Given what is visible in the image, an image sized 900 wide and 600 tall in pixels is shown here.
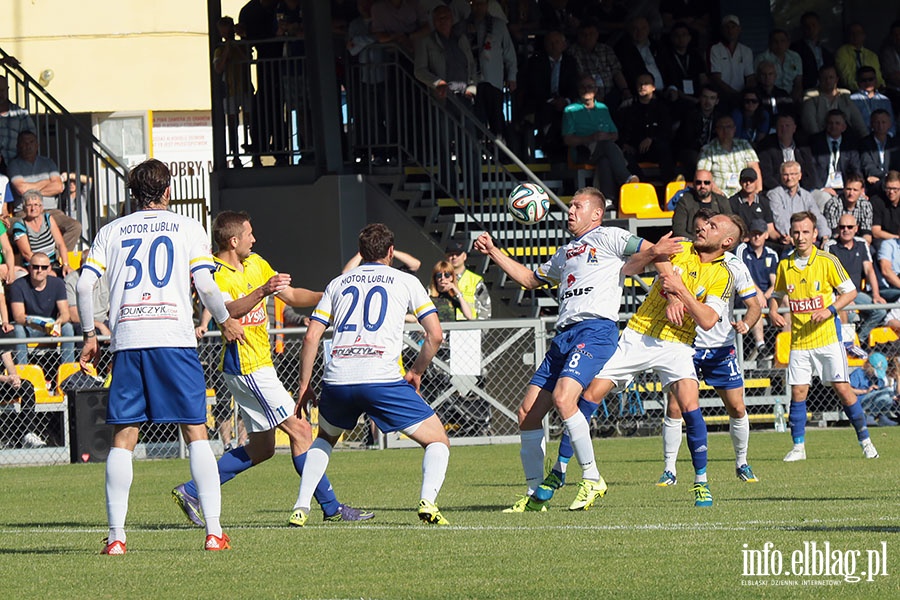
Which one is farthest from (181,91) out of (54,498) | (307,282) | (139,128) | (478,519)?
(478,519)

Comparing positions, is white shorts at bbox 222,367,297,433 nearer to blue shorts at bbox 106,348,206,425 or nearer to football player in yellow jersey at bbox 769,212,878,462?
blue shorts at bbox 106,348,206,425

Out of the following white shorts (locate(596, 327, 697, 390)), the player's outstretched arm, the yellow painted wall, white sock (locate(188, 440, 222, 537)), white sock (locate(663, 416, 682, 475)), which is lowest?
white sock (locate(663, 416, 682, 475))

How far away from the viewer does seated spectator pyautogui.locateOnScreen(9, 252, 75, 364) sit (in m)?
17.6

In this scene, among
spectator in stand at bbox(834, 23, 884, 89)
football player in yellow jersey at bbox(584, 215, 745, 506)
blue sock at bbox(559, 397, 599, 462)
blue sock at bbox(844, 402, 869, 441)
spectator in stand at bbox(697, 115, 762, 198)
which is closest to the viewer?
blue sock at bbox(559, 397, 599, 462)

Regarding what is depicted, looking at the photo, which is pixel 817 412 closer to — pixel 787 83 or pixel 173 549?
pixel 787 83

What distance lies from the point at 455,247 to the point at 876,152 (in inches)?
239

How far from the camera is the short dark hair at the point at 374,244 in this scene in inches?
382

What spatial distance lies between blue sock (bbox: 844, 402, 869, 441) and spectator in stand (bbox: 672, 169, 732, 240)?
4.22 metres

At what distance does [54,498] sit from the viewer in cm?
1286

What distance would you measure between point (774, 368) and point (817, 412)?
98 centimetres

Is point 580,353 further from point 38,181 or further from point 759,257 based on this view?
point 38,181

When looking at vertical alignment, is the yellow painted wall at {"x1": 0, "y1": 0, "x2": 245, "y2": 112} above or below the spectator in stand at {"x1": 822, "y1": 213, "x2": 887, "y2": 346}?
above

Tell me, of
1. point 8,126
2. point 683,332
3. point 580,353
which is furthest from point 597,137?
point 580,353

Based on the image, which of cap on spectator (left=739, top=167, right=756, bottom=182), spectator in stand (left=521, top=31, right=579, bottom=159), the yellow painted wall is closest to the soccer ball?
cap on spectator (left=739, top=167, right=756, bottom=182)
